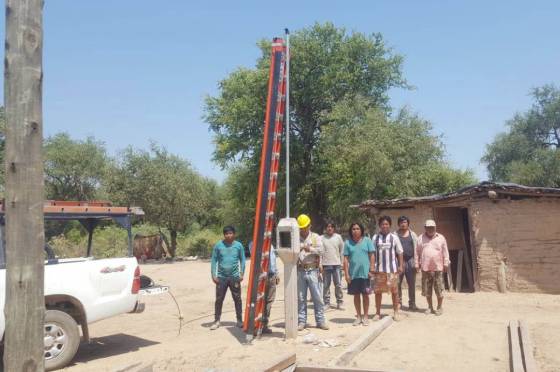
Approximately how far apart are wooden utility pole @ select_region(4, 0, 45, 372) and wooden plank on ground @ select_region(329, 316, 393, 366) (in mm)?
4001

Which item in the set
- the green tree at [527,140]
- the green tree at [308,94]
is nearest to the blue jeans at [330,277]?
the green tree at [308,94]

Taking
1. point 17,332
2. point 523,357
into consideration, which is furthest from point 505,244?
point 17,332

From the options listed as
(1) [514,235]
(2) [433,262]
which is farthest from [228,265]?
(1) [514,235]

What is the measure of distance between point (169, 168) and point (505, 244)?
2360 centimetres

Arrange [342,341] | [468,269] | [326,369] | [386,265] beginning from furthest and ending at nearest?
[468,269] → [386,265] → [342,341] → [326,369]

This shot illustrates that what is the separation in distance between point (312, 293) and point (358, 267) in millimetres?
969

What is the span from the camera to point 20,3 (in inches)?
112

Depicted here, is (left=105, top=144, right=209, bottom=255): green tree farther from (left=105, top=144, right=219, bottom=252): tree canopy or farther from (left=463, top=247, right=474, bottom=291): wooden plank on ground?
(left=463, top=247, right=474, bottom=291): wooden plank on ground

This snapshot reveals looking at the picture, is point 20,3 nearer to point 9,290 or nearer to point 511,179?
point 9,290

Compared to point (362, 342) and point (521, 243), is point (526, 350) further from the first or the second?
point (521, 243)

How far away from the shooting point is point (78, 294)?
678cm

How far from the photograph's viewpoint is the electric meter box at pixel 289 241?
7.73 metres

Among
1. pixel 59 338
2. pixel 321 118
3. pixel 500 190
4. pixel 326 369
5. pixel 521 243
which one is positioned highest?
pixel 321 118

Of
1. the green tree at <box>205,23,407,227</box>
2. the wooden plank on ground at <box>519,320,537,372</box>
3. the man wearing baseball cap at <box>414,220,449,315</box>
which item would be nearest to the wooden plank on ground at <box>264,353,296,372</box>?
the wooden plank on ground at <box>519,320,537,372</box>
